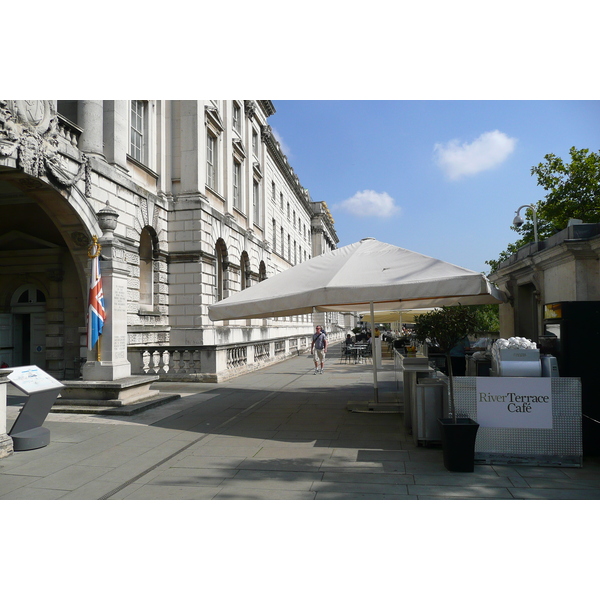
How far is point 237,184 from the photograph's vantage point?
84.2 feet

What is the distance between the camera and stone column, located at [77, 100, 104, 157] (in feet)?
44.0

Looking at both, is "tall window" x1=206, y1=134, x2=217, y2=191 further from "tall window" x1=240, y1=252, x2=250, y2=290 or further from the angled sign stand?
the angled sign stand

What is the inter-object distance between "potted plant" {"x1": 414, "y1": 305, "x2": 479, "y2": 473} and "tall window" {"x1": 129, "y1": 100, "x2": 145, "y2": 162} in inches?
545

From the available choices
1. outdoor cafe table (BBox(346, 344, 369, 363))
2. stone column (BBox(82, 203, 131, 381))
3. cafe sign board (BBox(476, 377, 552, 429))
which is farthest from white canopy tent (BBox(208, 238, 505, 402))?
outdoor cafe table (BBox(346, 344, 369, 363))

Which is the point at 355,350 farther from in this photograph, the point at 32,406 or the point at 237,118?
the point at 32,406

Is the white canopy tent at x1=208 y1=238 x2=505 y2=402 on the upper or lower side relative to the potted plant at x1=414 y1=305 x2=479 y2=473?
upper

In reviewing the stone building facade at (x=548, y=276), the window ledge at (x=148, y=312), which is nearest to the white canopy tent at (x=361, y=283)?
the stone building facade at (x=548, y=276)

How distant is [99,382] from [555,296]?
376 inches

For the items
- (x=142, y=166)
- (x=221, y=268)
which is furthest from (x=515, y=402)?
(x=221, y=268)

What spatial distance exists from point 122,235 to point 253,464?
434 inches

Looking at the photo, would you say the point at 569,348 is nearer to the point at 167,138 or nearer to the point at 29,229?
the point at 29,229

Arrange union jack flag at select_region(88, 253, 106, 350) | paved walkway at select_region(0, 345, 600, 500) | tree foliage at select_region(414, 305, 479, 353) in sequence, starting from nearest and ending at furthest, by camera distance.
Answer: paved walkway at select_region(0, 345, 600, 500), tree foliage at select_region(414, 305, 479, 353), union jack flag at select_region(88, 253, 106, 350)

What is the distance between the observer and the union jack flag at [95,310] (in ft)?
33.0

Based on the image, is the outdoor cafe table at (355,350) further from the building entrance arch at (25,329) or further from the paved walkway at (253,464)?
the paved walkway at (253,464)
